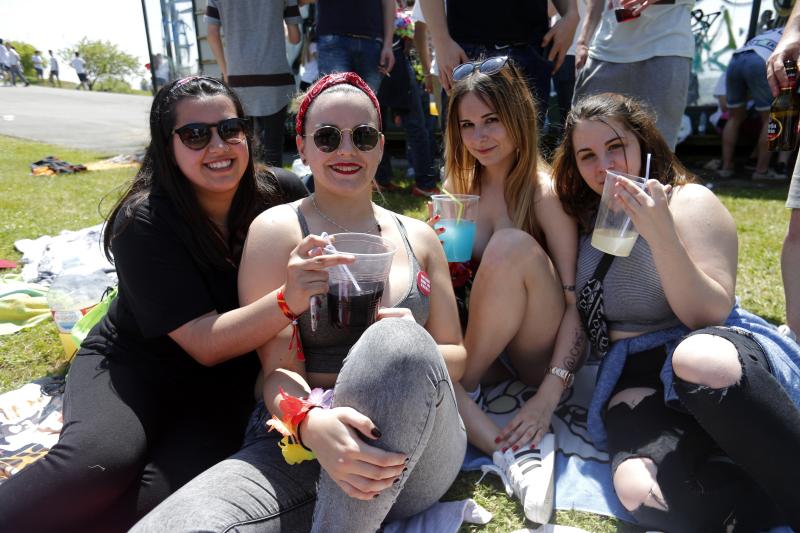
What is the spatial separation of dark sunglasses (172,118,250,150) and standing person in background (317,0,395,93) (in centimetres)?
308

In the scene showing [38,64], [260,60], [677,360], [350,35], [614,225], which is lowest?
[677,360]

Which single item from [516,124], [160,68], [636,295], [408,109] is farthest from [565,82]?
[160,68]

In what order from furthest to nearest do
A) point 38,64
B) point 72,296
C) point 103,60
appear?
1. point 103,60
2. point 38,64
3. point 72,296

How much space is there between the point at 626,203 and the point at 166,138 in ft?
5.86

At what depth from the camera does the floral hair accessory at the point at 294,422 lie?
1682 millimetres

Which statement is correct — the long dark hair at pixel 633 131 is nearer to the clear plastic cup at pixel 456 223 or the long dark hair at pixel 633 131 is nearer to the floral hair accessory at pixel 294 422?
the clear plastic cup at pixel 456 223

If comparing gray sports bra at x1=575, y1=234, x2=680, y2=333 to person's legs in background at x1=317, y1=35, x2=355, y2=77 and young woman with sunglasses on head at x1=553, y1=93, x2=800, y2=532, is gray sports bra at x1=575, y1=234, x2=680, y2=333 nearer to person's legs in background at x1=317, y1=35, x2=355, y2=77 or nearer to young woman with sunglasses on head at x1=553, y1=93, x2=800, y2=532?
young woman with sunglasses on head at x1=553, y1=93, x2=800, y2=532

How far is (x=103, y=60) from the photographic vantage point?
208ft

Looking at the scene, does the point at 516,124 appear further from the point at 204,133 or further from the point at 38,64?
the point at 38,64

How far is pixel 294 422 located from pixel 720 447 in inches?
57.4

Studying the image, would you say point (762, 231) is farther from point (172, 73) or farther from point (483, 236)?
point (172, 73)

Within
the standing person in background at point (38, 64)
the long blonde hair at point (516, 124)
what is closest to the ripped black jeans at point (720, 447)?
the long blonde hair at point (516, 124)

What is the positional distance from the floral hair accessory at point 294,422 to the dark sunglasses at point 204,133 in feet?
3.51

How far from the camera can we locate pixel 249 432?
2.00 metres
